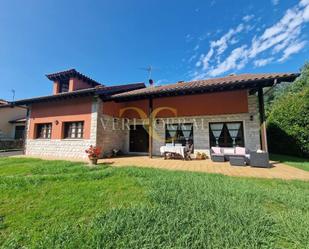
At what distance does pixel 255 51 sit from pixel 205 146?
27.0ft

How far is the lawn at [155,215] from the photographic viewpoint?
78.9 inches

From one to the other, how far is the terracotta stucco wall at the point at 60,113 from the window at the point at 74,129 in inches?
12.3

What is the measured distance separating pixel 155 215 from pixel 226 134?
27.7 feet

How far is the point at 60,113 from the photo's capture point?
10867 millimetres

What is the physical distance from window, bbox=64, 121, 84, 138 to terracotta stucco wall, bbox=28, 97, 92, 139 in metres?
0.31

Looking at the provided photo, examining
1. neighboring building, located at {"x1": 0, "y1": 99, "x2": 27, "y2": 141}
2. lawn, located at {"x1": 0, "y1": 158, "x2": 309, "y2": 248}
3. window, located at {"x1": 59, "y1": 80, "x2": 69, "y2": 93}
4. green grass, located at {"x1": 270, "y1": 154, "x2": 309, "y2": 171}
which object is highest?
window, located at {"x1": 59, "y1": 80, "x2": 69, "y2": 93}

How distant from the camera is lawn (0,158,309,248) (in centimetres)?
200

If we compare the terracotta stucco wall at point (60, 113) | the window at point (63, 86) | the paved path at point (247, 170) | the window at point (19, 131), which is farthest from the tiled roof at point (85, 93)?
the window at point (19, 131)

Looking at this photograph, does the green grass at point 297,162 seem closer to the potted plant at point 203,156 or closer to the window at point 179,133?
the potted plant at point 203,156

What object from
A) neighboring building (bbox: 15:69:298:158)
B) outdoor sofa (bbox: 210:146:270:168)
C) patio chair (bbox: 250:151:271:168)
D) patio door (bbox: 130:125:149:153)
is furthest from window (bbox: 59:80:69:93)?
patio chair (bbox: 250:151:271:168)

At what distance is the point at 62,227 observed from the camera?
7.61 feet

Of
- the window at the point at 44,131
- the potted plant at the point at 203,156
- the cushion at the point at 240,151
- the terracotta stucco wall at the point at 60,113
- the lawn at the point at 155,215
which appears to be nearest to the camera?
the lawn at the point at 155,215

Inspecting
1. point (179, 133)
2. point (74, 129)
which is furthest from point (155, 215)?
point (74, 129)

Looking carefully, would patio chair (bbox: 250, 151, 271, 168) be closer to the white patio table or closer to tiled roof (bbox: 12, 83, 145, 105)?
the white patio table
